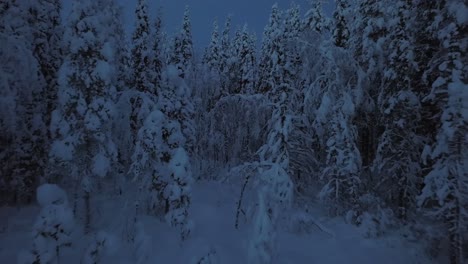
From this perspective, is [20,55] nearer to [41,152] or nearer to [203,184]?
[41,152]

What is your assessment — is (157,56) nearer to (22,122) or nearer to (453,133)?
(22,122)

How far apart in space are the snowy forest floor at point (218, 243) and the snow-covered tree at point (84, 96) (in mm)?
2732

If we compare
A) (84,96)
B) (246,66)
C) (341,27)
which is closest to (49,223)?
(84,96)

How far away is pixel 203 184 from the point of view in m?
25.6

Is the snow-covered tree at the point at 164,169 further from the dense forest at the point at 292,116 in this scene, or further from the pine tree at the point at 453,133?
the pine tree at the point at 453,133

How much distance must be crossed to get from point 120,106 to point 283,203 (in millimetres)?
12345

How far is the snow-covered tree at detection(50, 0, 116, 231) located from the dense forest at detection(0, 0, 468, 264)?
0.18 ft

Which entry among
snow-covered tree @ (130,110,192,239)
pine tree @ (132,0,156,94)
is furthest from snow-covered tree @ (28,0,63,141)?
snow-covered tree @ (130,110,192,239)

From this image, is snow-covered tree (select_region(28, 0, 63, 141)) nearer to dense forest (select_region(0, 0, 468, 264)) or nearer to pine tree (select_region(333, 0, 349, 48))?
dense forest (select_region(0, 0, 468, 264))

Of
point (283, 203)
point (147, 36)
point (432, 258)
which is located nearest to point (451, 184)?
point (432, 258)

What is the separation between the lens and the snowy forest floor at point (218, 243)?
556 inches

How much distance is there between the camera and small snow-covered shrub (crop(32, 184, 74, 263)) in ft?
32.0

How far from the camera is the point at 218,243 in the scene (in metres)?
15.6

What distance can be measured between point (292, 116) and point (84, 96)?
9299 mm
